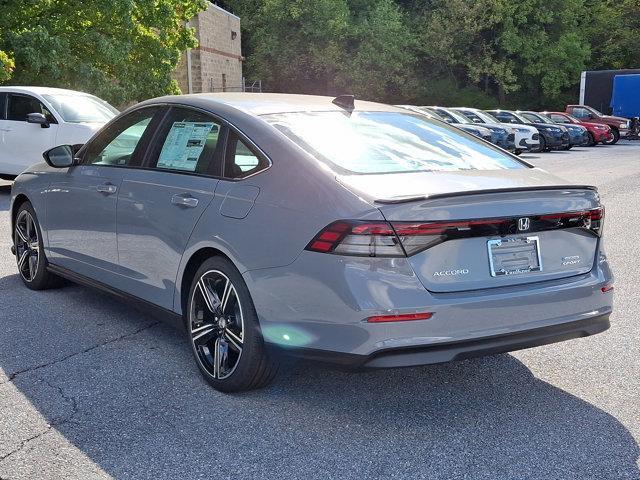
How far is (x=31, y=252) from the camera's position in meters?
6.05

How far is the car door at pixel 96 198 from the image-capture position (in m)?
4.84

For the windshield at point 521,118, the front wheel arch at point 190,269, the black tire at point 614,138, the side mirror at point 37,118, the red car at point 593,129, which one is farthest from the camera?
the black tire at point 614,138

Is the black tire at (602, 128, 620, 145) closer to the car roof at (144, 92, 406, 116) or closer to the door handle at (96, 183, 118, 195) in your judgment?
the car roof at (144, 92, 406, 116)

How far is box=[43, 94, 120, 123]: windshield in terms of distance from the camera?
1249 centimetres

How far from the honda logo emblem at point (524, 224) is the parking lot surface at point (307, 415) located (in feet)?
3.10

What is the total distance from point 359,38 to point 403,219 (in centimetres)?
5053

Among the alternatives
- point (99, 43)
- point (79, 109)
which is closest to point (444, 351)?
point (79, 109)

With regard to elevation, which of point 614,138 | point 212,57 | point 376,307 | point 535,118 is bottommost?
point 614,138

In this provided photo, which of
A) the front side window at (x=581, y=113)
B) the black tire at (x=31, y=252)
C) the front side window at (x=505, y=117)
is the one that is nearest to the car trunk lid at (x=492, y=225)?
the black tire at (x=31, y=252)

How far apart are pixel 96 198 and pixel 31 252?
1403mm

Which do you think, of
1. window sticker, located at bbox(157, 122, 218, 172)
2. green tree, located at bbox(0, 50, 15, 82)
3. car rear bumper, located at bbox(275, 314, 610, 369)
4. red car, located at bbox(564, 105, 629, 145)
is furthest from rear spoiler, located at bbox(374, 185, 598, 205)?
red car, located at bbox(564, 105, 629, 145)

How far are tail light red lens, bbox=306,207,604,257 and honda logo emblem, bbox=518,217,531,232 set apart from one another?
6 centimetres

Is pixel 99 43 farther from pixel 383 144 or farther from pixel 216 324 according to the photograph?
pixel 216 324

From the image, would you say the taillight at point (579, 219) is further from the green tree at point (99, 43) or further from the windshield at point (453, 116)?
the windshield at point (453, 116)
